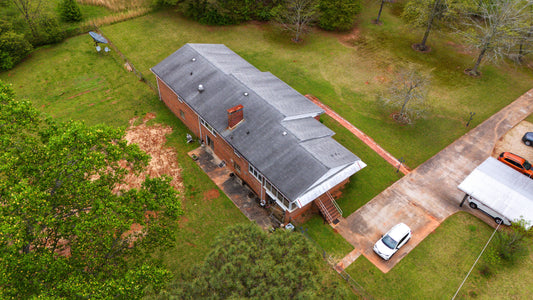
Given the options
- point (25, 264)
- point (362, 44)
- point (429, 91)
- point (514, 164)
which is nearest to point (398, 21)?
point (362, 44)

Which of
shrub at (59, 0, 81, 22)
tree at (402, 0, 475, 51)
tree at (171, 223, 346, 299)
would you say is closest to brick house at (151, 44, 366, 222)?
tree at (171, 223, 346, 299)

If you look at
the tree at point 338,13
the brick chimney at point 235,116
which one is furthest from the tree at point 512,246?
the tree at point 338,13

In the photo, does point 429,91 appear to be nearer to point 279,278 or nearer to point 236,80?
point 236,80

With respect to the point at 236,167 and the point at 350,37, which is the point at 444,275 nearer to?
the point at 236,167

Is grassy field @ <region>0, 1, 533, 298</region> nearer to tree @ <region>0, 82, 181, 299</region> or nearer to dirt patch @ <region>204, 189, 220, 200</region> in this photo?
dirt patch @ <region>204, 189, 220, 200</region>

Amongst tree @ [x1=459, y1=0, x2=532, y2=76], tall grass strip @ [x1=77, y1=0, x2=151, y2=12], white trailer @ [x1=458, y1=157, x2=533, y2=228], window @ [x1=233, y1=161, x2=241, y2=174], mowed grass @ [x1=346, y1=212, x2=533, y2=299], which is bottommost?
mowed grass @ [x1=346, y1=212, x2=533, y2=299]

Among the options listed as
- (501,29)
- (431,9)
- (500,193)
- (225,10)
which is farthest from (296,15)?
(500,193)
